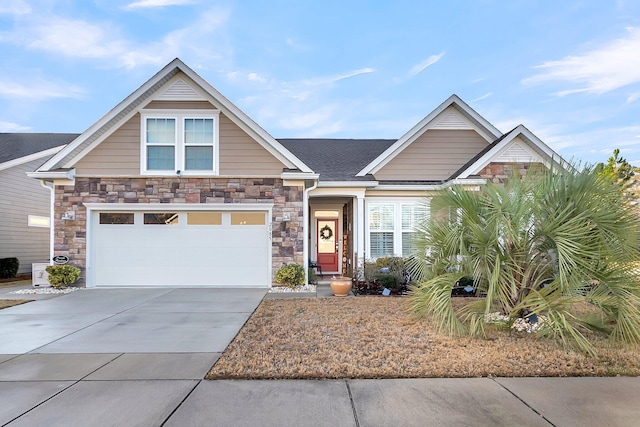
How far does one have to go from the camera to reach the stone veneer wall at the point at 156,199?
1067 centimetres

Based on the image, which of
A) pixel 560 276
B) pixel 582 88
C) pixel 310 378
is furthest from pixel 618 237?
pixel 582 88

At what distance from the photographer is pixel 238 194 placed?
424 inches

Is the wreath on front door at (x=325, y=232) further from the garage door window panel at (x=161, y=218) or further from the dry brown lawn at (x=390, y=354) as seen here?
the dry brown lawn at (x=390, y=354)

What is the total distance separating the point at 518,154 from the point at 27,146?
63.7 feet

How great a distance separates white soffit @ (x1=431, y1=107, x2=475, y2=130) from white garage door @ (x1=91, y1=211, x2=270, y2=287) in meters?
6.56

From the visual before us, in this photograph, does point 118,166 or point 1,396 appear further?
point 118,166

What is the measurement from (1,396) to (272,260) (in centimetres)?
731

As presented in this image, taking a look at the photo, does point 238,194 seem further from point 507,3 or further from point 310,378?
point 507,3

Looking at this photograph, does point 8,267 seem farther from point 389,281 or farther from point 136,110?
point 389,281

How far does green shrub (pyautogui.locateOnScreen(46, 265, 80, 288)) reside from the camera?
33.4 feet

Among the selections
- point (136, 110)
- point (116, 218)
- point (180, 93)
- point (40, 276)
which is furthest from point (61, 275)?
point (180, 93)

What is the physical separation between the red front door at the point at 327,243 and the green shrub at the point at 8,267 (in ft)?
36.8

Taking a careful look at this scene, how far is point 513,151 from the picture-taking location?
11.0 metres

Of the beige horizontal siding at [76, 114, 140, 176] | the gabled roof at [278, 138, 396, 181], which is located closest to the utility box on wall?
the beige horizontal siding at [76, 114, 140, 176]
